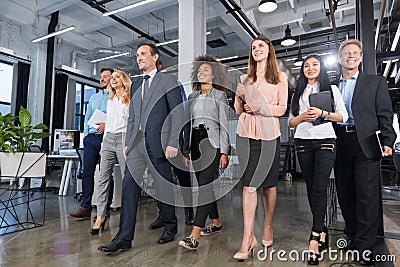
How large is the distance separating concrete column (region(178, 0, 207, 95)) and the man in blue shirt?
1549mm

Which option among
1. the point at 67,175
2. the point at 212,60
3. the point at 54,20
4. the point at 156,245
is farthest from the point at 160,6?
the point at 156,245

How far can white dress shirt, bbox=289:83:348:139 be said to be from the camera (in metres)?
1.96

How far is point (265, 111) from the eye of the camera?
195 centimetres

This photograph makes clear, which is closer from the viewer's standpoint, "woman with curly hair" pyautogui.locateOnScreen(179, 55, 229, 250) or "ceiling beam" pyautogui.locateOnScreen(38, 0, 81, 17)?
"woman with curly hair" pyautogui.locateOnScreen(179, 55, 229, 250)

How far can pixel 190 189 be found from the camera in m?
3.21

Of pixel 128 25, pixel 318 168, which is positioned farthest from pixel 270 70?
pixel 128 25

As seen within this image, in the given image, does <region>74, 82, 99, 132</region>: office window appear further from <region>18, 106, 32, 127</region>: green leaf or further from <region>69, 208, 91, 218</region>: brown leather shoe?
<region>18, 106, 32, 127</region>: green leaf

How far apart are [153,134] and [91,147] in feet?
4.05

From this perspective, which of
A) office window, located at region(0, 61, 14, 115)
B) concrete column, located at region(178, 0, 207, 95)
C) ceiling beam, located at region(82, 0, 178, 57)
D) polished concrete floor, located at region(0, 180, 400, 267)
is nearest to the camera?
polished concrete floor, located at region(0, 180, 400, 267)

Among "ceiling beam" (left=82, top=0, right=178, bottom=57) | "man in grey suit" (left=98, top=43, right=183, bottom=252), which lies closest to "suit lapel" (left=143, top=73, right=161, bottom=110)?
"man in grey suit" (left=98, top=43, right=183, bottom=252)

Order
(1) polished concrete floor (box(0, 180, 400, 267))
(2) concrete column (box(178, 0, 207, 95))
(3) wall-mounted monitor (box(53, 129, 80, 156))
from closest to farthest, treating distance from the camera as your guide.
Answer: (1) polished concrete floor (box(0, 180, 400, 267)), (2) concrete column (box(178, 0, 207, 95)), (3) wall-mounted monitor (box(53, 129, 80, 156))

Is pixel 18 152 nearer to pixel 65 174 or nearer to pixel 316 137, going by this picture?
pixel 316 137

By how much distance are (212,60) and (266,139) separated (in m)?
0.88

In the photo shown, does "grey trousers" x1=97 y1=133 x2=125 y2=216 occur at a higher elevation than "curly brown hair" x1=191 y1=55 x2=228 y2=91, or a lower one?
lower
